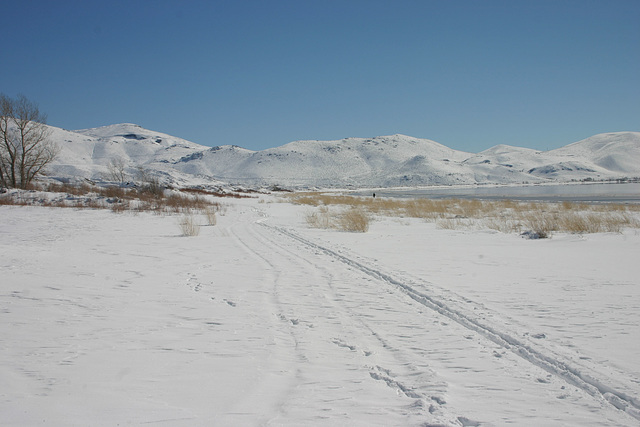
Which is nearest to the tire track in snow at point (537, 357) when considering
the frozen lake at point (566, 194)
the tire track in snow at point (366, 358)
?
the tire track in snow at point (366, 358)

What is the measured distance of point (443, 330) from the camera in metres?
4.05

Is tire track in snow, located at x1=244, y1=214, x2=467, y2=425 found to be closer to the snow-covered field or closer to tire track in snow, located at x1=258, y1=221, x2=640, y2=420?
the snow-covered field

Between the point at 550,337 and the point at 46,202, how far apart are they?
83.1ft

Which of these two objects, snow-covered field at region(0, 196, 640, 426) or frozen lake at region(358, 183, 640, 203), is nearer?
snow-covered field at region(0, 196, 640, 426)

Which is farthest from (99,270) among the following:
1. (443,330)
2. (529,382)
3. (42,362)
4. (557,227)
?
(557,227)

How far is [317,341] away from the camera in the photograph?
372 centimetres

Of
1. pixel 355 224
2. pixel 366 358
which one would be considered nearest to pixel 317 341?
pixel 366 358

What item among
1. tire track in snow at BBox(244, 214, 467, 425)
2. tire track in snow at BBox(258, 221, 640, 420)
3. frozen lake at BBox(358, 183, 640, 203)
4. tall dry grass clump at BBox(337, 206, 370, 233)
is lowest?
tire track in snow at BBox(244, 214, 467, 425)

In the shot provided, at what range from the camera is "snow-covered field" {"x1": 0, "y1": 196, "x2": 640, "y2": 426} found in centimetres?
247

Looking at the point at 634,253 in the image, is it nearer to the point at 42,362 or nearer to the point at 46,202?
the point at 42,362

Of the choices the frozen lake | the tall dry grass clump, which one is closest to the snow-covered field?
the tall dry grass clump

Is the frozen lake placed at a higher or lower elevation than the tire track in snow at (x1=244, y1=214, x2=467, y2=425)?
higher

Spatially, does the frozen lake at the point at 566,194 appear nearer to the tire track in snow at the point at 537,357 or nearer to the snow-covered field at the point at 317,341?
the snow-covered field at the point at 317,341

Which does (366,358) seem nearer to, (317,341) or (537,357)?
(317,341)
